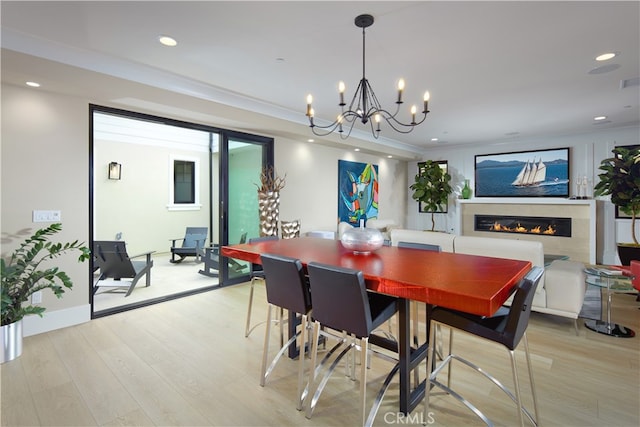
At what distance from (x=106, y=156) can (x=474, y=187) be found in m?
7.99

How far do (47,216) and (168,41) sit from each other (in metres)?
2.06

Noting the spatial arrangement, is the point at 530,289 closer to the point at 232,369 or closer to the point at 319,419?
the point at 319,419

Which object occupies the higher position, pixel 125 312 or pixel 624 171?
pixel 624 171

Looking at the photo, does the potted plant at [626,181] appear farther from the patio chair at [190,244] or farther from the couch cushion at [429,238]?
the patio chair at [190,244]

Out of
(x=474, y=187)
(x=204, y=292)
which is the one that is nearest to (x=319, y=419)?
(x=204, y=292)

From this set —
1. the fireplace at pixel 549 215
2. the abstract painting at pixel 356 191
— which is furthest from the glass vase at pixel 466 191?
the abstract painting at pixel 356 191

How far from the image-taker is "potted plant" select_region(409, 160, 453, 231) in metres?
7.73

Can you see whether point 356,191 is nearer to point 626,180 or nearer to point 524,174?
point 524,174

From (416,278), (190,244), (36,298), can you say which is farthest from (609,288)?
(190,244)

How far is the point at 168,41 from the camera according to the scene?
2703 millimetres

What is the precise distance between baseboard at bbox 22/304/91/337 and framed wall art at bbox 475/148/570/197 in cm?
782

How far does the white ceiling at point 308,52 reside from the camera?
230 centimetres

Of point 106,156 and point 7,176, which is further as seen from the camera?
point 106,156

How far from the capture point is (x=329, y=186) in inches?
254
